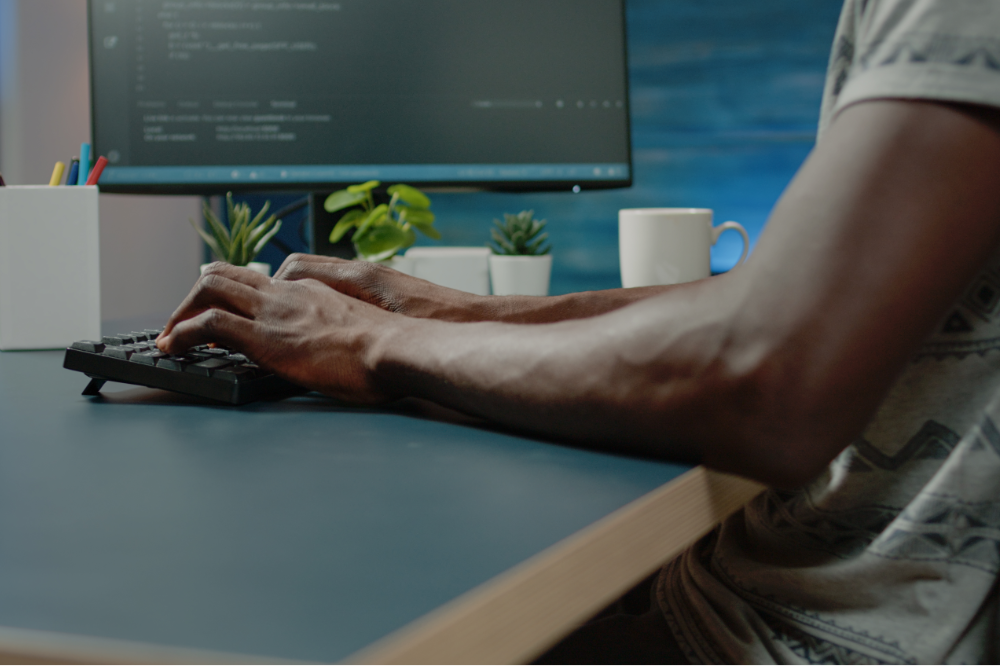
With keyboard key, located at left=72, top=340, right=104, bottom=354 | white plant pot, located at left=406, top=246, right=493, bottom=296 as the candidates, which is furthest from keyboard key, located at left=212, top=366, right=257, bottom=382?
white plant pot, located at left=406, top=246, right=493, bottom=296

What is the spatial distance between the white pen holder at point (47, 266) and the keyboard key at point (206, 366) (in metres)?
0.31

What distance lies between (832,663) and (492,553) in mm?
233

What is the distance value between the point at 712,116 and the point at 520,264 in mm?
514

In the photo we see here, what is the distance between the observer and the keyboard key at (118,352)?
55cm

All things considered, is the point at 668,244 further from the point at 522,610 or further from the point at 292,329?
the point at 522,610

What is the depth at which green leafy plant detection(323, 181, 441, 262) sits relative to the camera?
105 centimetres

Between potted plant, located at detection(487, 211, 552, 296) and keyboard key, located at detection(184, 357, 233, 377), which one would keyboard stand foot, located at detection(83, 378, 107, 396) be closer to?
keyboard key, located at detection(184, 357, 233, 377)

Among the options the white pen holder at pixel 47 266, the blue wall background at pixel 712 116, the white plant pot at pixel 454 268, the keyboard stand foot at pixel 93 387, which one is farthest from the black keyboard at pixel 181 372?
the blue wall background at pixel 712 116

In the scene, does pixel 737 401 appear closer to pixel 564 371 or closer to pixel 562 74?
pixel 564 371

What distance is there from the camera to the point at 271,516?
315 mm

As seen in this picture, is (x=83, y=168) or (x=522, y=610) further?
(x=83, y=168)

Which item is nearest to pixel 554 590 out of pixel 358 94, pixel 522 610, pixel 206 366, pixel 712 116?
pixel 522 610

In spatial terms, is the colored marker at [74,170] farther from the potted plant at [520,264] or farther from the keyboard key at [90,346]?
the potted plant at [520,264]

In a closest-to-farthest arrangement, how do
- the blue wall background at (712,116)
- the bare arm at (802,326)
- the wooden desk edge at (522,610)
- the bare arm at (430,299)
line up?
the wooden desk edge at (522,610), the bare arm at (802,326), the bare arm at (430,299), the blue wall background at (712,116)
